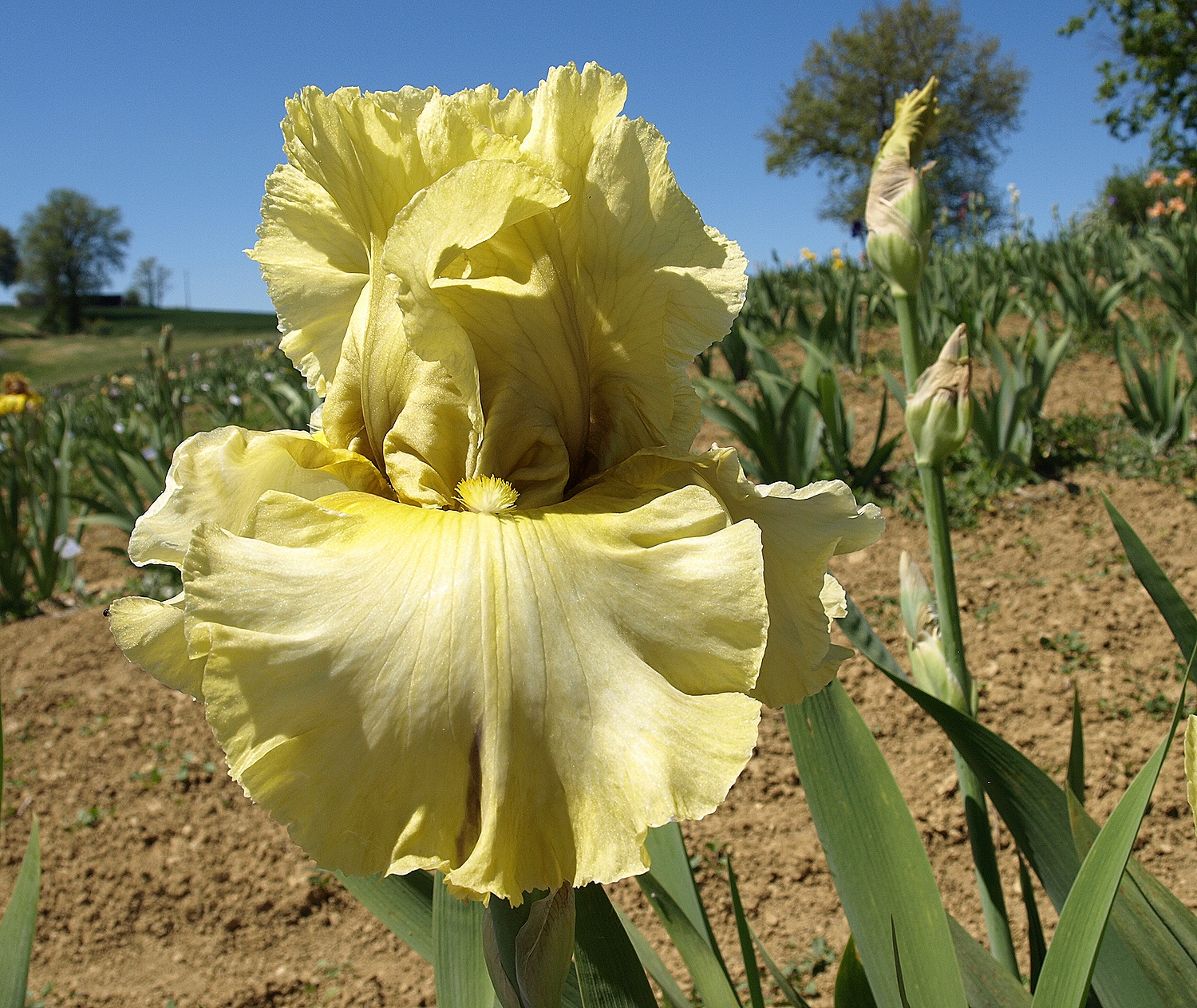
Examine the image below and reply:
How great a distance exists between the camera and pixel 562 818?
1.86 ft

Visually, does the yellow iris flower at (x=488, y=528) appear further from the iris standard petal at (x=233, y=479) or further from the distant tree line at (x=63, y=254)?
the distant tree line at (x=63, y=254)

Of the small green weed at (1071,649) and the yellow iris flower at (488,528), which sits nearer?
the yellow iris flower at (488,528)

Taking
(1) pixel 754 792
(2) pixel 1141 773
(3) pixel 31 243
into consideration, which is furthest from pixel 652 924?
(3) pixel 31 243

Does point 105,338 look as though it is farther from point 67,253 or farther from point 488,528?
point 488,528

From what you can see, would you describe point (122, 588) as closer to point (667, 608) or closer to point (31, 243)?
point (667, 608)

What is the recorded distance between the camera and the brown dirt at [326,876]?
1.95m

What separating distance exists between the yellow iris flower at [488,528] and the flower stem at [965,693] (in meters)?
0.55

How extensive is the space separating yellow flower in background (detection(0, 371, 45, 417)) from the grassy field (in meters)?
17.7

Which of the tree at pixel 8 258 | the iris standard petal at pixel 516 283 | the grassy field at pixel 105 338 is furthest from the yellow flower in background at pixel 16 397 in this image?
the tree at pixel 8 258

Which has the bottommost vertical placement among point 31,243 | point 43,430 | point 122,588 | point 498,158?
point 122,588

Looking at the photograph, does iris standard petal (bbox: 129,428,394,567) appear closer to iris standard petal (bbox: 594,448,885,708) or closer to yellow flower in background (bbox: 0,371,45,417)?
iris standard petal (bbox: 594,448,885,708)

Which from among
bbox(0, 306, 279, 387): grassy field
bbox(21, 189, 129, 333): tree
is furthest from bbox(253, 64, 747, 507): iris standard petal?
bbox(21, 189, 129, 333): tree

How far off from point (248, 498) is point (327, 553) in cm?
19

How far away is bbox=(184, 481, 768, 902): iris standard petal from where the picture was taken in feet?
1.82
